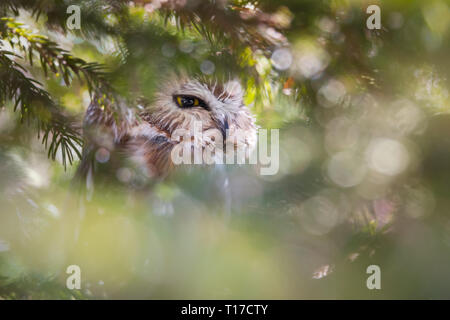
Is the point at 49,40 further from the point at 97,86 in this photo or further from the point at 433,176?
the point at 433,176

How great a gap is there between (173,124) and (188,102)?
0.02 m

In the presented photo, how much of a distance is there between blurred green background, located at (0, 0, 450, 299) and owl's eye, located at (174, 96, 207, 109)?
0.9 inches

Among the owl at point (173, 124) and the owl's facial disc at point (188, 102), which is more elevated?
the owl's facial disc at point (188, 102)

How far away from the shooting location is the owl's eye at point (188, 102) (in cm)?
30

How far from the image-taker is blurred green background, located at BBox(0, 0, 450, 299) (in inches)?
10.4

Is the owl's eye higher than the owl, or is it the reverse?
the owl's eye

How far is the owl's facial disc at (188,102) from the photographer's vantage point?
303 millimetres

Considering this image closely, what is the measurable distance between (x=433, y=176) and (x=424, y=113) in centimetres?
5

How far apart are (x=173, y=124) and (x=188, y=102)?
0.9 inches

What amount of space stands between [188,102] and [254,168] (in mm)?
82

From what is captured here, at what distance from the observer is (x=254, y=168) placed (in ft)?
1.02

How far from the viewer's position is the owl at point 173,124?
0.99 ft

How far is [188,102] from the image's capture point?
31 cm

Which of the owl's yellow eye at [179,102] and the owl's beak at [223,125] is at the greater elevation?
the owl's yellow eye at [179,102]
